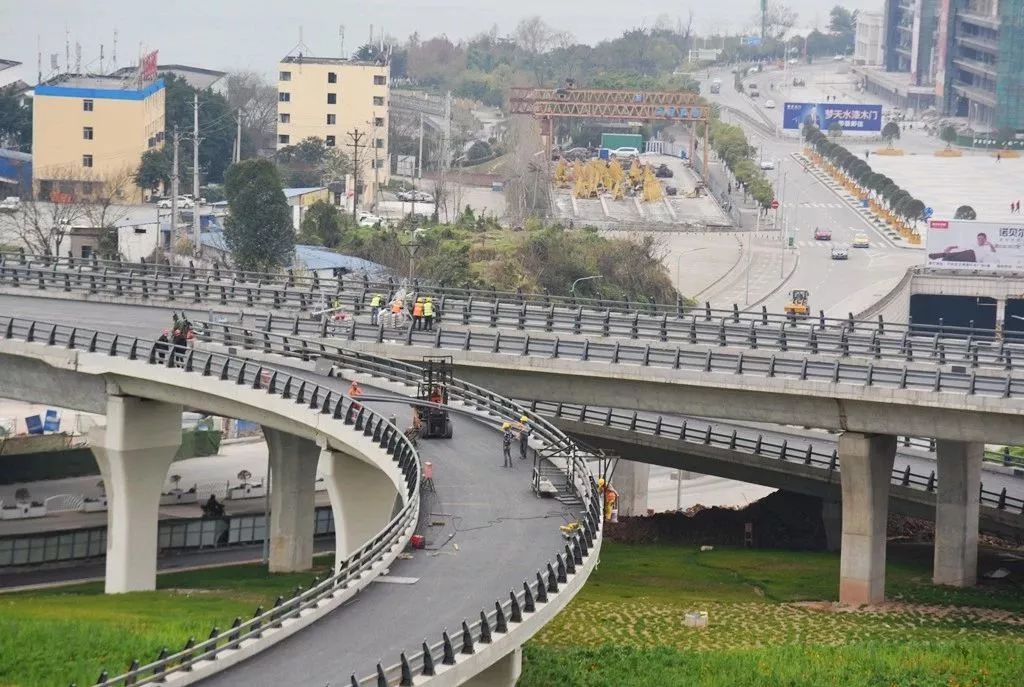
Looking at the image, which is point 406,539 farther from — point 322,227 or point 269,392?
point 322,227

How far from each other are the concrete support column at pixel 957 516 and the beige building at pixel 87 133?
10613cm

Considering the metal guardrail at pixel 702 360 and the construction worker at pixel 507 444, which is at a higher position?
the metal guardrail at pixel 702 360

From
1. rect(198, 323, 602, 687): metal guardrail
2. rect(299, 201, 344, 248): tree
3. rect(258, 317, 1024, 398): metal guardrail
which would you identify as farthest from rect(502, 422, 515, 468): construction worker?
rect(299, 201, 344, 248): tree

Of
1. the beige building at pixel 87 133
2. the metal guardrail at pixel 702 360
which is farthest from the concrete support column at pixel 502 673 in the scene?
the beige building at pixel 87 133

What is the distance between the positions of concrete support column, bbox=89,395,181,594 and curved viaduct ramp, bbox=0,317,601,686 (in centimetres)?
146

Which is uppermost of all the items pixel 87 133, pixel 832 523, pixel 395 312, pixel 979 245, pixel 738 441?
pixel 87 133

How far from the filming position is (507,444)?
64375mm

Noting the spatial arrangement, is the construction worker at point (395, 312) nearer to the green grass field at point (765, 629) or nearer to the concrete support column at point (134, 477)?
the concrete support column at point (134, 477)

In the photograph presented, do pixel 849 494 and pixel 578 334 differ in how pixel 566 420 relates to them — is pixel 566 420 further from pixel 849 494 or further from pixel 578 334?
pixel 849 494

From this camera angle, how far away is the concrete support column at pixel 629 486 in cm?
10056

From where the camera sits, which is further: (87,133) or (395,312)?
(87,133)

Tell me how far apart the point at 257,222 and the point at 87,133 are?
43171mm

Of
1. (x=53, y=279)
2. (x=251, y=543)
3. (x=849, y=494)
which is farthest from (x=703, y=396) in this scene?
(x=53, y=279)

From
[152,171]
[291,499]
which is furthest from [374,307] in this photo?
[152,171]
